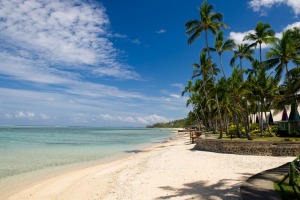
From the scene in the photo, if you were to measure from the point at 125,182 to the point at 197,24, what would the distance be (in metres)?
23.7

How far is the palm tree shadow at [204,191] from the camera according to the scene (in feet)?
31.0

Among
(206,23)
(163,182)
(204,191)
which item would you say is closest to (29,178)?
(163,182)

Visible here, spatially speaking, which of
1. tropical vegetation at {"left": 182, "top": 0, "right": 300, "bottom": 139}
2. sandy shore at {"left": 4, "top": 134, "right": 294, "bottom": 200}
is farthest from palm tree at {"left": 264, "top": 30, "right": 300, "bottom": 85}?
sandy shore at {"left": 4, "top": 134, "right": 294, "bottom": 200}

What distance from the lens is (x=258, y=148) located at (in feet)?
60.2

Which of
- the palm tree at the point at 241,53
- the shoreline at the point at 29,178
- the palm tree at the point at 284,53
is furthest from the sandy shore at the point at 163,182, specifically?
the palm tree at the point at 241,53

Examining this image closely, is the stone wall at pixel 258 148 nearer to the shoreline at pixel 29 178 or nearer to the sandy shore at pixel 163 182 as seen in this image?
the sandy shore at pixel 163 182

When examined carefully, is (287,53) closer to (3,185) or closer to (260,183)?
(260,183)

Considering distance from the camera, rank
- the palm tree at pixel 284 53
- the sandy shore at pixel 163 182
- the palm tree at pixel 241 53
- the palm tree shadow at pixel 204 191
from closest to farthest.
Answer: the palm tree shadow at pixel 204 191 < the sandy shore at pixel 163 182 < the palm tree at pixel 284 53 < the palm tree at pixel 241 53

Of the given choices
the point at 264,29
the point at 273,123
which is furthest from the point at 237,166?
the point at 273,123

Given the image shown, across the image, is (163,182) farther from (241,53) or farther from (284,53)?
(241,53)

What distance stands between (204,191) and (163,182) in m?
2.52

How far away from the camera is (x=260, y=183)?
31.1 ft

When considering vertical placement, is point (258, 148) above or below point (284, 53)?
below

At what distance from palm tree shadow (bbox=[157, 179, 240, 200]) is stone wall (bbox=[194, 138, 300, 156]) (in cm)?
771
